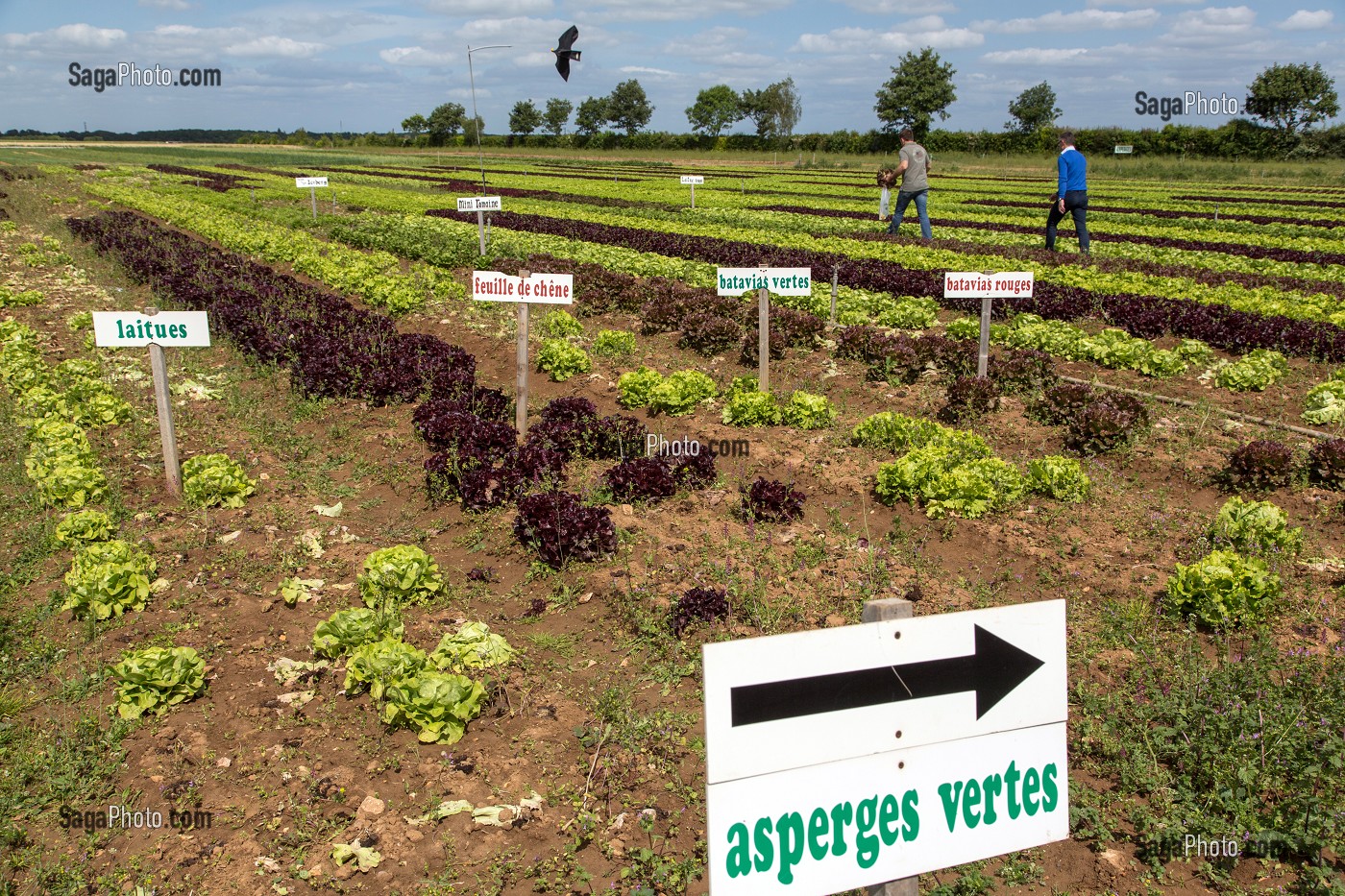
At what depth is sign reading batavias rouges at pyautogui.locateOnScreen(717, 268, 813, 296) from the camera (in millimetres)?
9570

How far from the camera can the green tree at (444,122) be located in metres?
105

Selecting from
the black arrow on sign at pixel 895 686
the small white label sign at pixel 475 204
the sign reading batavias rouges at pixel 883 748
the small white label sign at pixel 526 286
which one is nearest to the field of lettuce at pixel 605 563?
the small white label sign at pixel 526 286

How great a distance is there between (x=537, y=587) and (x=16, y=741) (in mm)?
3140

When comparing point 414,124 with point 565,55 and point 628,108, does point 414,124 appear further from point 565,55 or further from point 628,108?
point 565,55

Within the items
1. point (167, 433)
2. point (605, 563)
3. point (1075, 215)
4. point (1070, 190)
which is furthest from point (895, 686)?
point (1075, 215)

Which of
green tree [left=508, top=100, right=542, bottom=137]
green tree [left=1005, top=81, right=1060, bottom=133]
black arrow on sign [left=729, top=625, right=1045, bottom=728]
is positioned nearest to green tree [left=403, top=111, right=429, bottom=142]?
green tree [left=508, top=100, right=542, bottom=137]

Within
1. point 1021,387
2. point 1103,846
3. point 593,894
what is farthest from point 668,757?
point 1021,387

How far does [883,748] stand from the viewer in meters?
2.14

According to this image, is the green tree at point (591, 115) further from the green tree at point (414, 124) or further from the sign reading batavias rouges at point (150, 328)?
the sign reading batavias rouges at point (150, 328)

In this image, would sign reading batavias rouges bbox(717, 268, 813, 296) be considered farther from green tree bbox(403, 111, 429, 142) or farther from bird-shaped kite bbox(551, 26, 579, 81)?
green tree bbox(403, 111, 429, 142)

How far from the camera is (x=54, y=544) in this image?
7.07 meters

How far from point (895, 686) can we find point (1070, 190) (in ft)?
62.6

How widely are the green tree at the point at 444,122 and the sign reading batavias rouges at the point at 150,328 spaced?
4122 inches

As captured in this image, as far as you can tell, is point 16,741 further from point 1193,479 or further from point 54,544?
point 1193,479
